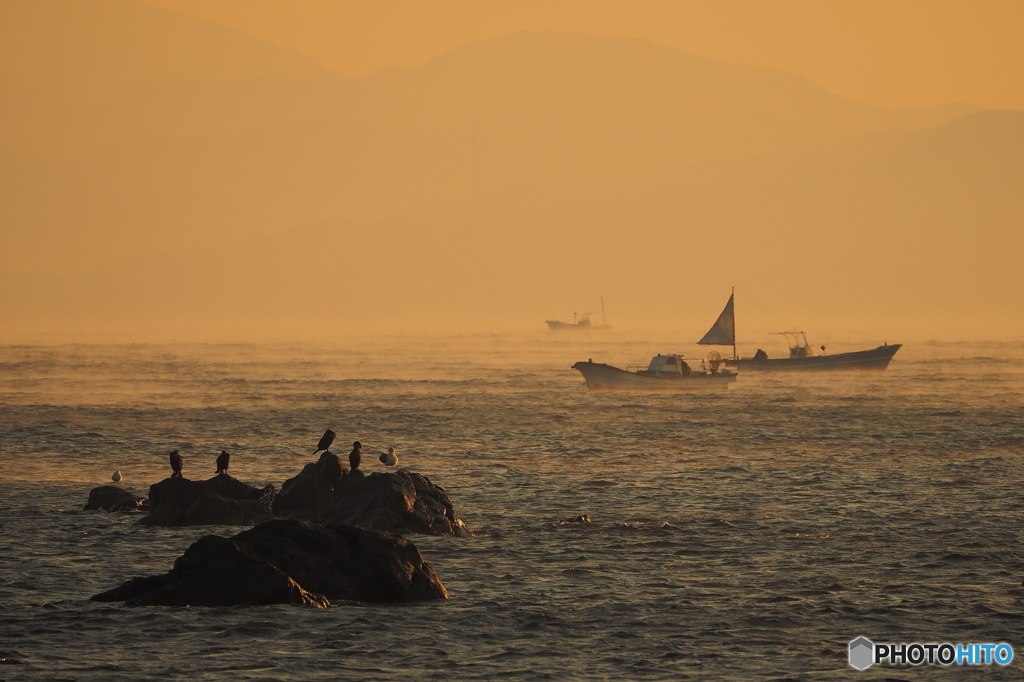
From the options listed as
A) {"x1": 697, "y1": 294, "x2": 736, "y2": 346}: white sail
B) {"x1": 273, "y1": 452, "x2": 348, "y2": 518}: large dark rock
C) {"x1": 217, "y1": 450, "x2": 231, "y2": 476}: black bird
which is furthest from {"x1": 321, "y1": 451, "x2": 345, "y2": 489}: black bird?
{"x1": 697, "y1": 294, "x2": 736, "y2": 346}: white sail

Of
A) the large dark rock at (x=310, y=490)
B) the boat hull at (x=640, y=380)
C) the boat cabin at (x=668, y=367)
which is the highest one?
the boat cabin at (x=668, y=367)

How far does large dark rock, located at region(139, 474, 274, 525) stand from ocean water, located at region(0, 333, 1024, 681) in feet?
3.24

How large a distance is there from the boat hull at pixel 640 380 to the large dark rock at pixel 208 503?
63335mm

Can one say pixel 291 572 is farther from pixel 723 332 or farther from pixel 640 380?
pixel 723 332

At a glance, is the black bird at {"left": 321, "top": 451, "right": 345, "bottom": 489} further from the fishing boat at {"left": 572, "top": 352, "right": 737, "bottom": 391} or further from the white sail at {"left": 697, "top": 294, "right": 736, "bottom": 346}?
the white sail at {"left": 697, "top": 294, "right": 736, "bottom": 346}

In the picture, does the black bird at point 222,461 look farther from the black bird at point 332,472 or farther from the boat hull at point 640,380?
the boat hull at point 640,380

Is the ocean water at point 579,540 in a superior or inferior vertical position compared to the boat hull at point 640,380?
inferior

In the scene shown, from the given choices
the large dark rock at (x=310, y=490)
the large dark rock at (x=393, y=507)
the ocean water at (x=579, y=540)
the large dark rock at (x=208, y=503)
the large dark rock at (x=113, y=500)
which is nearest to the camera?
the ocean water at (x=579, y=540)

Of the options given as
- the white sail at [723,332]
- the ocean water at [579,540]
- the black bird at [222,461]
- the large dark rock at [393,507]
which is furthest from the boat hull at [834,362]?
the large dark rock at [393,507]

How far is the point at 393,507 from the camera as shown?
35.8 meters

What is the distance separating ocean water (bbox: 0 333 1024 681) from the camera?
24734mm

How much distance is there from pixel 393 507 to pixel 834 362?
98.4 metres

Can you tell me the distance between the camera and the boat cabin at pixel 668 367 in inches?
4151

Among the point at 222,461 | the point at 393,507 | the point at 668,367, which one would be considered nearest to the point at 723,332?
the point at 668,367
